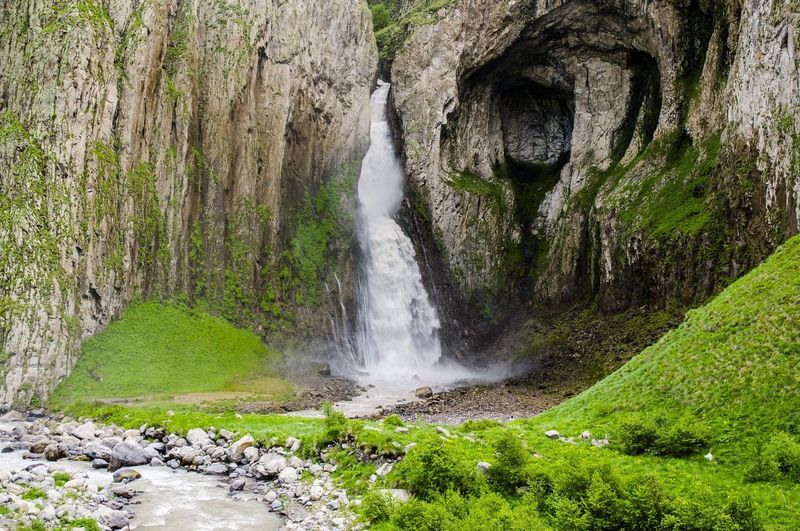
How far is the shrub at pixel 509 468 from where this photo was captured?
12039 mm

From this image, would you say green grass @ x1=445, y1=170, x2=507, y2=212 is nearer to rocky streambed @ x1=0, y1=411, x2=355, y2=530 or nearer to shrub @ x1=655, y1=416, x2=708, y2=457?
rocky streambed @ x1=0, y1=411, x2=355, y2=530

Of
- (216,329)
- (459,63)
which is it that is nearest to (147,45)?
(216,329)

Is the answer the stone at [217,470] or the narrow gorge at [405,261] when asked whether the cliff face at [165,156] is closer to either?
the narrow gorge at [405,261]

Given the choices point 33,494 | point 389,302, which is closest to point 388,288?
point 389,302

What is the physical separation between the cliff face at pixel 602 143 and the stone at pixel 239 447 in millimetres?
24631

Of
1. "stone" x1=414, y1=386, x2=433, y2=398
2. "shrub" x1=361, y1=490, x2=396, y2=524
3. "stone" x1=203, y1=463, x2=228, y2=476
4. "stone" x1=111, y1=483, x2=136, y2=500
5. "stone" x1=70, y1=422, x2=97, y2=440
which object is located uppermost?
"shrub" x1=361, y1=490, x2=396, y2=524

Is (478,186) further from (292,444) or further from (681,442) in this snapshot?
(681,442)

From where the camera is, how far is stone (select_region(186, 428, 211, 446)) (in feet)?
62.4

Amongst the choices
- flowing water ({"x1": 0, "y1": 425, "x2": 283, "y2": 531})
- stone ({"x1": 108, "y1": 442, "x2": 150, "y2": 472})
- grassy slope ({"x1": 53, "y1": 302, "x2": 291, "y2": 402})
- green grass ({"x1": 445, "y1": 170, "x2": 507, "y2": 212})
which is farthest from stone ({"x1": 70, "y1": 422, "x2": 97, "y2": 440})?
green grass ({"x1": 445, "y1": 170, "x2": 507, "y2": 212})

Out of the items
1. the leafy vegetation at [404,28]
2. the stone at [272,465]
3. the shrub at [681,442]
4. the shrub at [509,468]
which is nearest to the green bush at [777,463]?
the shrub at [681,442]

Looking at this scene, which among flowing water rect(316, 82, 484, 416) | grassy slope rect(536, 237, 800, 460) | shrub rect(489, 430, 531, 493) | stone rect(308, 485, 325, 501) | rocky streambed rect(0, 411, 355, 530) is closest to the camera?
shrub rect(489, 430, 531, 493)

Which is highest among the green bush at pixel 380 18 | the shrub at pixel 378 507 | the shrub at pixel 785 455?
the green bush at pixel 380 18

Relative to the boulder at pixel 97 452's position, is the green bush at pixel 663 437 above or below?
above

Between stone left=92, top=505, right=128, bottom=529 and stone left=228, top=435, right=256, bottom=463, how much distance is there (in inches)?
194
